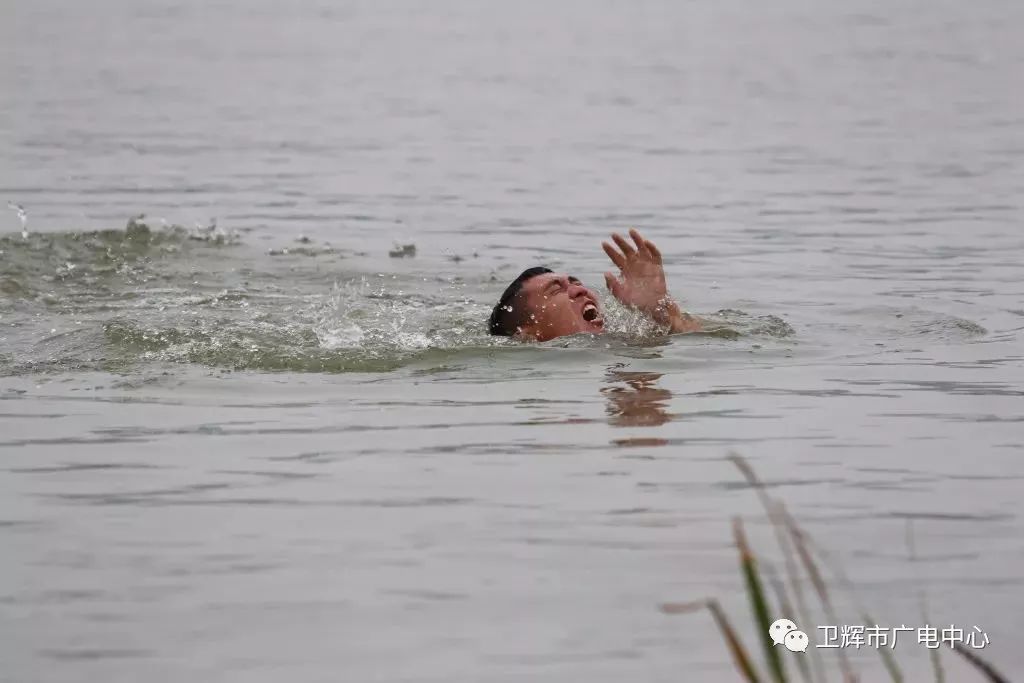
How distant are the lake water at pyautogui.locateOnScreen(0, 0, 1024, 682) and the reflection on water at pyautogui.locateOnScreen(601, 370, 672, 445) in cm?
3

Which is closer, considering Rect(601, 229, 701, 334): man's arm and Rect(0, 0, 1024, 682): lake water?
Rect(0, 0, 1024, 682): lake water

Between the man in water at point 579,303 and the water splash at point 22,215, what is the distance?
544cm

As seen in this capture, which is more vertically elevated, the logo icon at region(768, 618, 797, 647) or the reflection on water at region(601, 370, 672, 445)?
the reflection on water at region(601, 370, 672, 445)

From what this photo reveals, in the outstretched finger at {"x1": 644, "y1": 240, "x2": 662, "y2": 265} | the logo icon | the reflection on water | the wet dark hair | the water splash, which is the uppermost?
the outstretched finger at {"x1": 644, "y1": 240, "x2": 662, "y2": 265}

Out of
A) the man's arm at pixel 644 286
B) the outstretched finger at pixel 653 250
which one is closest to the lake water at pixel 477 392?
the man's arm at pixel 644 286

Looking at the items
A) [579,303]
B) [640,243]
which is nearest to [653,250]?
[640,243]

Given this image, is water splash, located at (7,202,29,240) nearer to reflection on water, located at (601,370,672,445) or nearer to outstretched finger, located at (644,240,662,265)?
outstretched finger, located at (644,240,662,265)

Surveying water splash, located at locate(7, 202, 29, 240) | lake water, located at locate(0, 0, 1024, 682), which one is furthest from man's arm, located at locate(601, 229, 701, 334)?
water splash, located at locate(7, 202, 29, 240)

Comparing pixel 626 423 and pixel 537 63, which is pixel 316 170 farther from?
pixel 537 63

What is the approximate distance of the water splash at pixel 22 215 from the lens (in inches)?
596

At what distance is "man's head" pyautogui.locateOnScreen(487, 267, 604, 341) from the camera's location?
11109 millimetres

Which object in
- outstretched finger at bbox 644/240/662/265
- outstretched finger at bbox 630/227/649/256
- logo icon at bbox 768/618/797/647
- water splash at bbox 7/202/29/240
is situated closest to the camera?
logo icon at bbox 768/618/797/647

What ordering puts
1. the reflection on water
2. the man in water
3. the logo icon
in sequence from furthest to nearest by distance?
the man in water → the reflection on water → the logo icon

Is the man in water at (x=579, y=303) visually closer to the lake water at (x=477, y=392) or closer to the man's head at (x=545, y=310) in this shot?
the man's head at (x=545, y=310)
